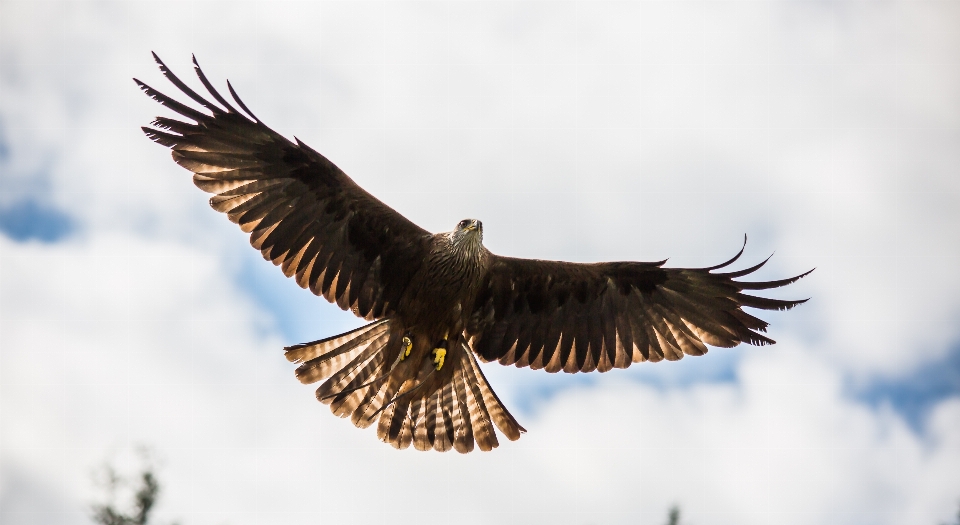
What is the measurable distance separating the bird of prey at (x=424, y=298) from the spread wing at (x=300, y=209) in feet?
0.04

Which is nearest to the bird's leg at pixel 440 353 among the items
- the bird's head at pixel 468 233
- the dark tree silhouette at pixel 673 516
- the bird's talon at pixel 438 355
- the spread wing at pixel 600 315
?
the bird's talon at pixel 438 355

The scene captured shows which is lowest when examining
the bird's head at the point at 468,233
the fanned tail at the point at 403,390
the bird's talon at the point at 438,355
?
the fanned tail at the point at 403,390

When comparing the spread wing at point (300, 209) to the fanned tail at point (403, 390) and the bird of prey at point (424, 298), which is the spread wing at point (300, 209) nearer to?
the bird of prey at point (424, 298)

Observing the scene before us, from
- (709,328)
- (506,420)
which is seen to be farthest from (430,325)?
(709,328)

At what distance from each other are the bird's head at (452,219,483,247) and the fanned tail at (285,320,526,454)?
96cm

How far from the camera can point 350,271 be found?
9.57 metres

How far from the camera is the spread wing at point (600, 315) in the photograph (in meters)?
→ 9.79

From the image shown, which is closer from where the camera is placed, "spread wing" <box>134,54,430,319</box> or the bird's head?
"spread wing" <box>134,54,430,319</box>

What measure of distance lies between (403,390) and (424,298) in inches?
35.4

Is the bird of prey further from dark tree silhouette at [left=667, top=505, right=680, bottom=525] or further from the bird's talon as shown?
dark tree silhouette at [left=667, top=505, right=680, bottom=525]

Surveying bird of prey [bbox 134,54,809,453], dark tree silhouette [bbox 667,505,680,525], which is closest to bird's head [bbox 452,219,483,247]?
bird of prey [bbox 134,54,809,453]

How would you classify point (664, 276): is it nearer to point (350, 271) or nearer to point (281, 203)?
point (350, 271)

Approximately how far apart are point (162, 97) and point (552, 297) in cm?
390

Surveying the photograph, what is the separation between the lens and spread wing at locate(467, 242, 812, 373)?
32.1ft
